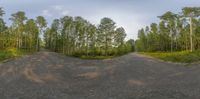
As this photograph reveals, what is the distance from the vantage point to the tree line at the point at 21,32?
99.0 metres

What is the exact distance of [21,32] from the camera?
104 metres

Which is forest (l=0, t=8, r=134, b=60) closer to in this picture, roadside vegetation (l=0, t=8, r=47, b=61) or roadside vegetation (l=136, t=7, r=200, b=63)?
roadside vegetation (l=0, t=8, r=47, b=61)

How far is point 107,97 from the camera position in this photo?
1109cm

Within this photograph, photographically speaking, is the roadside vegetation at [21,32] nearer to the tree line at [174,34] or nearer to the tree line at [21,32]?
the tree line at [21,32]

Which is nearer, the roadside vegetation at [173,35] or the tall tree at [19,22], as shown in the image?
the roadside vegetation at [173,35]

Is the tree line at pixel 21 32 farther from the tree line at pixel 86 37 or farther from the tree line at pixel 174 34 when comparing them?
the tree line at pixel 174 34

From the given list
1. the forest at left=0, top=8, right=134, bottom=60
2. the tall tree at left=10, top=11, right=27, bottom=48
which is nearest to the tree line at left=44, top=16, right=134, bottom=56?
the forest at left=0, top=8, right=134, bottom=60

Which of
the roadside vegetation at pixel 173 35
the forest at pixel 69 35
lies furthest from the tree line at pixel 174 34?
the forest at pixel 69 35

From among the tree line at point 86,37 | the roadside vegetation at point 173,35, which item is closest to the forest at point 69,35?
the tree line at point 86,37

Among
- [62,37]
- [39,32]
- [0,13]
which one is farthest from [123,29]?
[0,13]

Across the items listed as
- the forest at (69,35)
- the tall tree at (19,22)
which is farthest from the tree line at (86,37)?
the tall tree at (19,22)

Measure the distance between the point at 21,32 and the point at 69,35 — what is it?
18796 mm

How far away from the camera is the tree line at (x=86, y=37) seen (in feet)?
333

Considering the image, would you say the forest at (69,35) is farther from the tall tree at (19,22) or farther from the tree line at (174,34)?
the tree line at (174,34)
